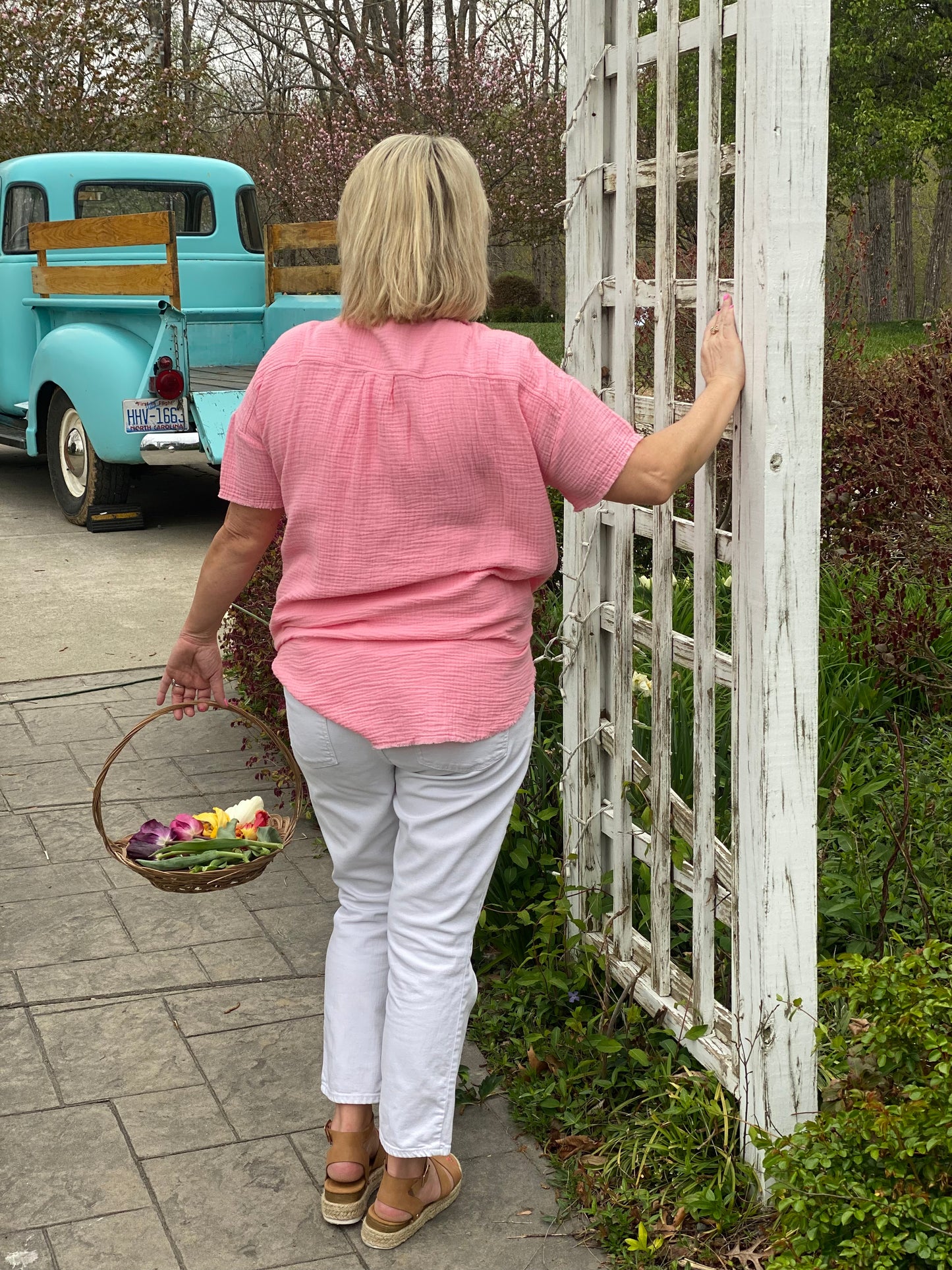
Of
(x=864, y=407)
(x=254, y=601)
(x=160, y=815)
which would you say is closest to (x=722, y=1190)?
(x=160, y=815)

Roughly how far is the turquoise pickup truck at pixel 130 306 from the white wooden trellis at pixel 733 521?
18.8 ft

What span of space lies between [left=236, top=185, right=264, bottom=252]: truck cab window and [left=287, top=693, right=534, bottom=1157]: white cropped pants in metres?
8.79

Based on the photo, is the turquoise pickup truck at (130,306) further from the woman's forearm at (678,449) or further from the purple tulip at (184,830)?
the woman's forearm at (678,449)

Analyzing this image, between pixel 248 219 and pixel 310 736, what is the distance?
29.7 feet

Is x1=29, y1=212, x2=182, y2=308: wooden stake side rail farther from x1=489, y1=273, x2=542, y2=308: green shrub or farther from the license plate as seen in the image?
x1=489, y1=273, x2=542, y2=308: green shrub

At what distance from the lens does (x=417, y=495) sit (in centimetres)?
238

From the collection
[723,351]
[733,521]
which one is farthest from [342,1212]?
[723,351]

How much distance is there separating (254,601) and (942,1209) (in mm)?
3506

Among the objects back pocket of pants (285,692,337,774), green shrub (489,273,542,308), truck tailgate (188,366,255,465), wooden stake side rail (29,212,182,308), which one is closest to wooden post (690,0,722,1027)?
back pocket of pants (285,692,337,774)

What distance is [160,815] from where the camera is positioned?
4.71 m

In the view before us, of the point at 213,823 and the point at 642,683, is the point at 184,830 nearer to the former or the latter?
the point at 213,823

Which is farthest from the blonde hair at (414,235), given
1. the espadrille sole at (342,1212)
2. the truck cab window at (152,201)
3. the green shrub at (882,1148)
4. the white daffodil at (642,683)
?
the truck cab window at (152,201)

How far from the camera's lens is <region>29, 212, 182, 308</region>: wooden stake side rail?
28.2 feet

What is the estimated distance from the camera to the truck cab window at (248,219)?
10742 mm
